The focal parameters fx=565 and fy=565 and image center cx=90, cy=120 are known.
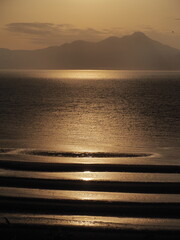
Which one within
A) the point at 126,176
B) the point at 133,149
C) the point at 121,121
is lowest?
the point at 121,121

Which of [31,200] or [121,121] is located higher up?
[31,200]

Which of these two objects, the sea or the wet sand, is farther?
the sea

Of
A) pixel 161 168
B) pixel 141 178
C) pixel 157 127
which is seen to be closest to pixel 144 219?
pixel 141 178

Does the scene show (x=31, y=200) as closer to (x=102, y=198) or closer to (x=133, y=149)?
(x=102, y=198)

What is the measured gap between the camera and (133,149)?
34094mm

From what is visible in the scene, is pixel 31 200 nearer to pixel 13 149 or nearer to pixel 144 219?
pixel 144 219

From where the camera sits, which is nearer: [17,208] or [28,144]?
[17,208]

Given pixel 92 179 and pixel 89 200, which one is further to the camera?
pixel 92 179

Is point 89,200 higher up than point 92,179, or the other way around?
point 89,200

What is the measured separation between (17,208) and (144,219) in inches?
157

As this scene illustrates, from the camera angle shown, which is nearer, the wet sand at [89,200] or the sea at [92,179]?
the wet sand at [89,200]

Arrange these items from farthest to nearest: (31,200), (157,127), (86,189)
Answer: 1. (157,127)
2. (86,189)
3. (31,200)

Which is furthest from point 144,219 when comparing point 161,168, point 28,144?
point 28,144

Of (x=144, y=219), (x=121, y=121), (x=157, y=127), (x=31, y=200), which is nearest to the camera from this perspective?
(x=144, y=219)
